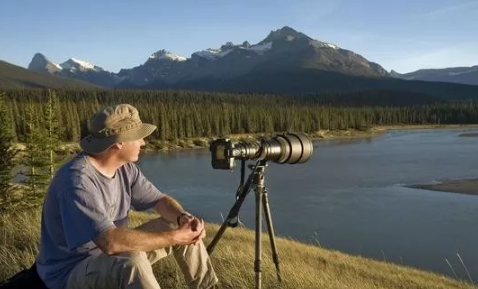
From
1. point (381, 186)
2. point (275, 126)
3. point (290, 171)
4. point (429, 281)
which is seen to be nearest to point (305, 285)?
point (429, 281)

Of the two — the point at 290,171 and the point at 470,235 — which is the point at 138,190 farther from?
the point at 290,171

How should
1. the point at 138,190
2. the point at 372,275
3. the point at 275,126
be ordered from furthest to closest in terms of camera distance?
the point at 275,126, the point at 372,275, the point at 138,190

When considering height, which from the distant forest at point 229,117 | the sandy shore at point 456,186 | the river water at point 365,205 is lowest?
the sandy shore at point 456,186

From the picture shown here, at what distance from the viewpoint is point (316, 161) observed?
40.6 m

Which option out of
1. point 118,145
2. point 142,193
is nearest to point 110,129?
point 118,145

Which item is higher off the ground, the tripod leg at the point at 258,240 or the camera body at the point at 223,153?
the camera body at the point at 223,153

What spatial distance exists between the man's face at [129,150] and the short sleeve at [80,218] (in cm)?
35

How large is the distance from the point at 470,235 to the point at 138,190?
48.4 feet

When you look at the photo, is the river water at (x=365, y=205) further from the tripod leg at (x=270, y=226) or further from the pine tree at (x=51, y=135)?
the pine tree at (x=51, y=135)

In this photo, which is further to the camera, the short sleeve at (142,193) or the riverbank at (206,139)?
the riverbank at (206,139)

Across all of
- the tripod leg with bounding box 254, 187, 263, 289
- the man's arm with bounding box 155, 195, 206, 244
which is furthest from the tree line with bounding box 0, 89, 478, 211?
the man's arm with bounding box 155, 195, 206, 244

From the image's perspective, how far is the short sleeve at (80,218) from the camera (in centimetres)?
261

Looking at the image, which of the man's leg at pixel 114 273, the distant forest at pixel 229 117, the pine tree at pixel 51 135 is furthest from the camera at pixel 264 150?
the distant forest at pixel 229 117

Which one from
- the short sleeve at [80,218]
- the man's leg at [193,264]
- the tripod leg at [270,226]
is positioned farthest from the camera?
the tripod leg at [270,226]
